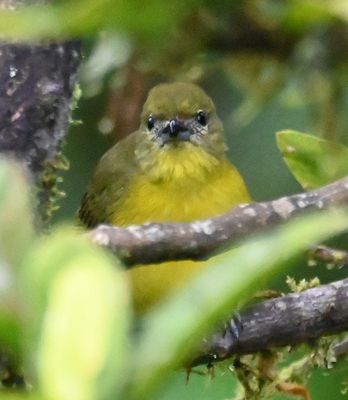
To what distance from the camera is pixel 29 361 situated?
0.33 meters

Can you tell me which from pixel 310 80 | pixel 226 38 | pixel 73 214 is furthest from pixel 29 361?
pixel 73 214

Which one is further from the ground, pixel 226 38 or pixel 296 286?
pixel 226 38

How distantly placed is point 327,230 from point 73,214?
97.2 inches

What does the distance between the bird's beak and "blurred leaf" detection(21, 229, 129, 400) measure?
2614mm

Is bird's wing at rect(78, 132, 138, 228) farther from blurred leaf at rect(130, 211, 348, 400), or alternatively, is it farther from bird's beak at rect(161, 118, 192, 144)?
blurred leaf at rect(130, 211, 348, 400)

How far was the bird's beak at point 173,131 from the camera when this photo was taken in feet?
9.65

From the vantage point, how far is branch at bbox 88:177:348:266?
0.55 meters

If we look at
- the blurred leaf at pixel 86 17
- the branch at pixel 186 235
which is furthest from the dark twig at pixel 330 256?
the blurred leaf at pixel 86 17

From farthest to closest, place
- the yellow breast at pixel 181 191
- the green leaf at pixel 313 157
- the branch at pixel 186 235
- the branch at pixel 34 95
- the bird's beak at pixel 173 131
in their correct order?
the bird's beak at pixel 173 131
the yellow breast at pixel 181 191
the branch at pixel 34 95
the green leaf at pixel 313 157
the branch at pixel 186 235

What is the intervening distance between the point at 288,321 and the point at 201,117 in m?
1.69

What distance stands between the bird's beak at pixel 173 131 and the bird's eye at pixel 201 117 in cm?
7

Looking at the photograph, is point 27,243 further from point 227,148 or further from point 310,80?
point 227,148

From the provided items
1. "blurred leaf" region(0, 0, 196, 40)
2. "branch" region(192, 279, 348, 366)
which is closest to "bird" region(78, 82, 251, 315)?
"branch" region(192, 279, 348, 366)

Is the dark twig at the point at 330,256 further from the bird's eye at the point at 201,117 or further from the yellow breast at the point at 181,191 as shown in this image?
the bird's eye at the point at 201,117
